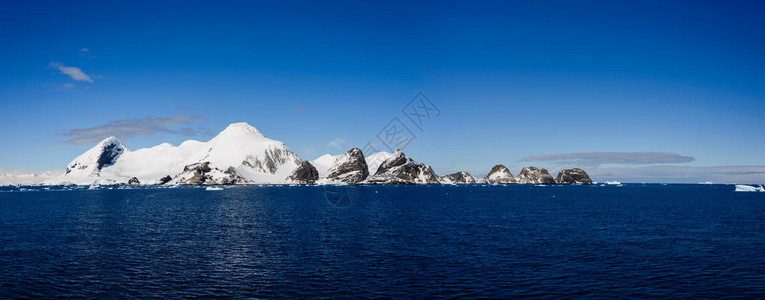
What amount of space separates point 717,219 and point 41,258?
116267 millimetres

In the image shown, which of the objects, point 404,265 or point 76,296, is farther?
point 404,265

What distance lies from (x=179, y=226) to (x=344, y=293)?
5586 centimetres

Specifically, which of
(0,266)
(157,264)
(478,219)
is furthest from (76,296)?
(478,219)

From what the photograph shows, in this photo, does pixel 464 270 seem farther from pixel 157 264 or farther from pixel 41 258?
pixel 41 258

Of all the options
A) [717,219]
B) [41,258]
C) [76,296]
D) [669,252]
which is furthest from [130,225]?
[717,219]

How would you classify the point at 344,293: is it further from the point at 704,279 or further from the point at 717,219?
the point at 717,219

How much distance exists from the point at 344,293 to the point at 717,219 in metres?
93.4

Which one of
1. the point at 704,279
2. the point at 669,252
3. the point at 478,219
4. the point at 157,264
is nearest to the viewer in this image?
the point at 704,279

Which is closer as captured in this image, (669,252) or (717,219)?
(669,252)

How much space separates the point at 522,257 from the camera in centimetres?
4984

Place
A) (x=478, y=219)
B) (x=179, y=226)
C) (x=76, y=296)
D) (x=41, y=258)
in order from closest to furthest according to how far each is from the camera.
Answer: (x=76, y=296)
(x=41, y=258)
(x=179, y=226)
(x=478, y=219)

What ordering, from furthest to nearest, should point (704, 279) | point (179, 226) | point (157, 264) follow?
point (179, 226)
point (157, 264)
point (704, 279)

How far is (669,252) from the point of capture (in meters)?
53.3

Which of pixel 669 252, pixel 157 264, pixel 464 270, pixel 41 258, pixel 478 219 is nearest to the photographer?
pixel 464 270
